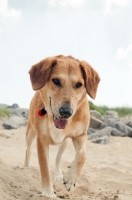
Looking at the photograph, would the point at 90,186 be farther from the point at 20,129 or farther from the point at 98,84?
the point at 20,129

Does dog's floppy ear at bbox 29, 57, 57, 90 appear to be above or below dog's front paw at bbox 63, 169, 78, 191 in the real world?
above

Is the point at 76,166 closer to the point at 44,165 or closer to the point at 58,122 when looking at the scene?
the point at 44,165

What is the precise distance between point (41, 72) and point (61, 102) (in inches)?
23.2

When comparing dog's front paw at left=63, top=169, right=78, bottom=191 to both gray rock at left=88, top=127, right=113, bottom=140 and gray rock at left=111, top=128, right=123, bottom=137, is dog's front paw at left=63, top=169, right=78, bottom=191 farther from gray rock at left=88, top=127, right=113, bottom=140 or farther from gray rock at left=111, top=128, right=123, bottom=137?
gray rock at left=111, top=128, right=123, bottom=137

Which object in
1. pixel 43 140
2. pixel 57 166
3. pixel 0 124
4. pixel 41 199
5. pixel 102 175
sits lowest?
pixel 0 124

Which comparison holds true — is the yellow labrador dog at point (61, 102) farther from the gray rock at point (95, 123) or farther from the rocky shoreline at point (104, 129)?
the gray rock at point (95, 123)

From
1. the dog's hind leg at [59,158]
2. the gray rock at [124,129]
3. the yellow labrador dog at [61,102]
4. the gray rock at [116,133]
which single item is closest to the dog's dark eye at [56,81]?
the yellow labrador dog at [61,102]

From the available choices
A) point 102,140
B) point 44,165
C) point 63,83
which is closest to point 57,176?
point 44,165

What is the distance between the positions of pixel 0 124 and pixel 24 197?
11.4 metres

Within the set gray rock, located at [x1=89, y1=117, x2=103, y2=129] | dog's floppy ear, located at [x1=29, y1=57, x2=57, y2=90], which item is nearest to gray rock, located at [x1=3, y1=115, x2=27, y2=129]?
gray rock, located at [x1=89, y1=117, x2=103, y2=129]

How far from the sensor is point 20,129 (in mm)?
14344

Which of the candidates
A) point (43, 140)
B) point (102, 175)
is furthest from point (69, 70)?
point (102, 175)

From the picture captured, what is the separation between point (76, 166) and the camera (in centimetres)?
471

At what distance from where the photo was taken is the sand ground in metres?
5.15
